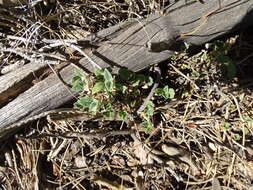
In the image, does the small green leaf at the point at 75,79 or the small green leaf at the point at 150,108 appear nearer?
the small green leaf at the point at 75,79

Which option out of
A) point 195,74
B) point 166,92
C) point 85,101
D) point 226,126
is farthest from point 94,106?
point 226,126

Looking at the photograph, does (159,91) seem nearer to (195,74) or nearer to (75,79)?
(195,74)

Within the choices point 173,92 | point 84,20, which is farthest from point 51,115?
point 173,92

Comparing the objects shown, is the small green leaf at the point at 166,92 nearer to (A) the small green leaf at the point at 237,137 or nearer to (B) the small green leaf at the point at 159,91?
(B) the small green leaf at the point at 159,91

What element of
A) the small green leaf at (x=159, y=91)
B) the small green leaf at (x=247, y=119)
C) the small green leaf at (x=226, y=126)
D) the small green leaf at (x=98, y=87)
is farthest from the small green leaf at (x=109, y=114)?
the small green leaf at (x=247, y=119)

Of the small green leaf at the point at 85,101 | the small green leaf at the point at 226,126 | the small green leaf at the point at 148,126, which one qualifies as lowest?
the small green leaf at the point at 226,126
